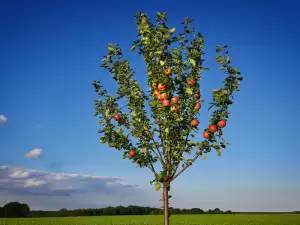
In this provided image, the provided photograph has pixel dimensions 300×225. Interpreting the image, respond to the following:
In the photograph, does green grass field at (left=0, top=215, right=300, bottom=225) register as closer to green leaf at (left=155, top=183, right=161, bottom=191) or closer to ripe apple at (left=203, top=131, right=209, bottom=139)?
green leaf at (left=155, top=183, right=161, bottom=191)

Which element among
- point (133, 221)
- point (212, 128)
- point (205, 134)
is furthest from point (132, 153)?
point (133, 221)

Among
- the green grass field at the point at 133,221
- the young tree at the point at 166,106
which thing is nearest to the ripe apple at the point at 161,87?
the young tree at the point at 166,106

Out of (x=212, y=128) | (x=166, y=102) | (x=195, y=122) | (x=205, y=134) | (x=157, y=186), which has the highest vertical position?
(x=166, y=102)

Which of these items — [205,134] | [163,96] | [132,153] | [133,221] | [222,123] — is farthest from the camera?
[133,221]

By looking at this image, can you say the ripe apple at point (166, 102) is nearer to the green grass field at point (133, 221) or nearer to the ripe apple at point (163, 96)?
the ripe apple at point (163, 96)

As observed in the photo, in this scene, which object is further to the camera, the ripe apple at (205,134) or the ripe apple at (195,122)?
the ripe apple at (195,122)

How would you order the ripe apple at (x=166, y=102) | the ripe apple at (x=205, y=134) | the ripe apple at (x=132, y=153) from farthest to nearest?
the ripe apple at (x=132, y=153) < the ripe apple at (x=205, y=134) < the ripe apple at (x=166, y=102)

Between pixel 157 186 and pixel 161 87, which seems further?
pixel 157 186

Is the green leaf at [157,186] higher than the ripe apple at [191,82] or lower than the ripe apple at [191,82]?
lower

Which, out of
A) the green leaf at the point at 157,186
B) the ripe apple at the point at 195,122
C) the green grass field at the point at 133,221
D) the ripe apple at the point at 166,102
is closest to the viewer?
the ripe apple at the point at 166,102

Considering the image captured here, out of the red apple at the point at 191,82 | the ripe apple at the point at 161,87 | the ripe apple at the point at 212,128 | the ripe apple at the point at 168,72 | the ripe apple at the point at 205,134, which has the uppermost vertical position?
the ripe apple at the point at 168,72

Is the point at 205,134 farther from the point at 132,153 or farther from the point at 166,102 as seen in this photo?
the point at 132,153

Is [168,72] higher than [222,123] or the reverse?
higher

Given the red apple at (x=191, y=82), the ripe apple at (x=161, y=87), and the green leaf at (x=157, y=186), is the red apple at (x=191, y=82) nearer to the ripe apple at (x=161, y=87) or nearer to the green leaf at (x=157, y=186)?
the ripe apple at (x=161, y=87)
